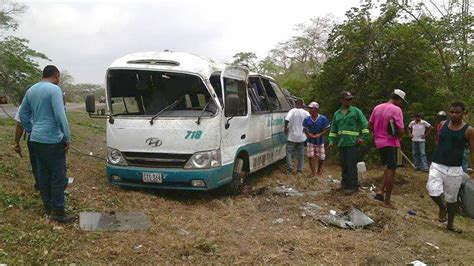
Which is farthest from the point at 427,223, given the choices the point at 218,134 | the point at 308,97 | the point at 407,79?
the point at 308,97

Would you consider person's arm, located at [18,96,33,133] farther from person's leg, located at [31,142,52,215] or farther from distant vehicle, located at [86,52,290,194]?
distant vehicle, located at [86,52,290,194]

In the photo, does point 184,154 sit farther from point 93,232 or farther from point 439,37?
point 439,37

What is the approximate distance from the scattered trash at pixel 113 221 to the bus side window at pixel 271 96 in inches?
173

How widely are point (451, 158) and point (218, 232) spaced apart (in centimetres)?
328

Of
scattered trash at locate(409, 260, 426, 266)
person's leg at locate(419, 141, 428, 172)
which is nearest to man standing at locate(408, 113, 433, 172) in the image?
person's leg at locate(419, 141, 428, 172)

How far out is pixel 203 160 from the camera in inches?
252

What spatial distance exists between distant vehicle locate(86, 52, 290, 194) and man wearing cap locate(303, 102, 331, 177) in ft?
5.19

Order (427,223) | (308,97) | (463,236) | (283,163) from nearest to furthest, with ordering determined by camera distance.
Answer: (463,236) → (427,223) → (283,163) → (308,97)

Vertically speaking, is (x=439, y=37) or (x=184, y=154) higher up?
(x=439, y=37)

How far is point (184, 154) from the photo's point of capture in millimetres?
6367

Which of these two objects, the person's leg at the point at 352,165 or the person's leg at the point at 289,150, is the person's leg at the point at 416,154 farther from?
the person's leg at the point at 352,165

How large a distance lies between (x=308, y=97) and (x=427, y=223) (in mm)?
8603

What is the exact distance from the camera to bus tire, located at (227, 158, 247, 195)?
710 centimetres

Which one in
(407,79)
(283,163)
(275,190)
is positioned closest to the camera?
(275,190)
